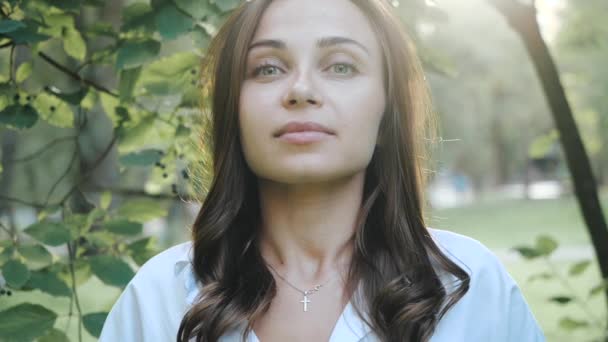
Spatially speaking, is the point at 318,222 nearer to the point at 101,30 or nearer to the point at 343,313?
the point at 343,313

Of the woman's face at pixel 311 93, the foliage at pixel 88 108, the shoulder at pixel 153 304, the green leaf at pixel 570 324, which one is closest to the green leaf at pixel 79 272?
the foliage at pixel 88 108

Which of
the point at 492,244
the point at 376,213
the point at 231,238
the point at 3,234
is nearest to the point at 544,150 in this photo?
the point at 376,213

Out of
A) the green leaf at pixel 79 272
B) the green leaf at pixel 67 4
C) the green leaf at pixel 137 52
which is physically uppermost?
the green leaf at pixel 67 4

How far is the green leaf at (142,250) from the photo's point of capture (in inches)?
91.6

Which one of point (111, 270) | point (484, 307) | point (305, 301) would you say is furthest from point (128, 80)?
point (484, 307)

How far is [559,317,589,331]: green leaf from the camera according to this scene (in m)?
2.80

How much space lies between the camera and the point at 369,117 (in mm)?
1789

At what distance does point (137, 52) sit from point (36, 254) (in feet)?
2.02

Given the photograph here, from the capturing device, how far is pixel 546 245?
266 cm

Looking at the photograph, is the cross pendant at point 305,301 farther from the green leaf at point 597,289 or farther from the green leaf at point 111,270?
the green leaf at point 597,289

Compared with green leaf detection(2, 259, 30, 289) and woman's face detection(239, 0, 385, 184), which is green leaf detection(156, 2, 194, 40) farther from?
green leaf detection(2, 259, 30, 289)

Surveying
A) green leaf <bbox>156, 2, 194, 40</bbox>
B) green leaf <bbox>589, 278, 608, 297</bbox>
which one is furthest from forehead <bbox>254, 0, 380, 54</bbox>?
green leaf <bbox>589, 278, 608, 297</bbox>

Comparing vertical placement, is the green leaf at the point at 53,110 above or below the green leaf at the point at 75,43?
below

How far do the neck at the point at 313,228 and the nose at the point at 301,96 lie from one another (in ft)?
0.70
